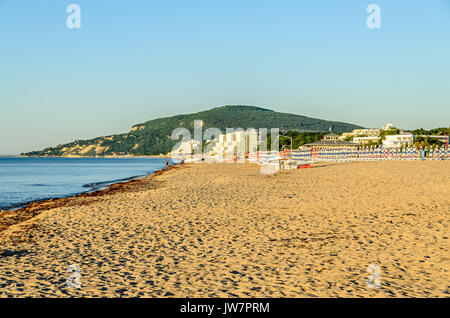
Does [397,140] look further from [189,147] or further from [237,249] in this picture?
[237,249]

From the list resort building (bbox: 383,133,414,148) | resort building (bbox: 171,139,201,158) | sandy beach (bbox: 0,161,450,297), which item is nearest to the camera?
sandy beach (bbox: 0,161,450,297)

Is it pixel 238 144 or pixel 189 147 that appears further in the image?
pixel 189 147

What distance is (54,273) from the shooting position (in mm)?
6836

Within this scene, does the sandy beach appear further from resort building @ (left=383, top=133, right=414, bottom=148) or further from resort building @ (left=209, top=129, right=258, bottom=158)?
resort building @ (left=209, top=129, right=258, bottom=158)

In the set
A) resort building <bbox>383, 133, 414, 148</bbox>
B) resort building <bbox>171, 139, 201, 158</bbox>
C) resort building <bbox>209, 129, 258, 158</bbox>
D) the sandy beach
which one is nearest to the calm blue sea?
the sandy beach

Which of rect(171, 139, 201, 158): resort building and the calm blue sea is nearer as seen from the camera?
the calm blue sea

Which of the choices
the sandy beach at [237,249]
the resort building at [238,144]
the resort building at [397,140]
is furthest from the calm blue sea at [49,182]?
the resort building at [397,140]

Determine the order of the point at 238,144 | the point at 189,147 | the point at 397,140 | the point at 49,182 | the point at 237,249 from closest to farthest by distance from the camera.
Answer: the point at 237,249, the point at 49,182, the point at 397,140, the point at 238,144, the point at 189,147

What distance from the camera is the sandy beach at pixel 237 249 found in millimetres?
6012

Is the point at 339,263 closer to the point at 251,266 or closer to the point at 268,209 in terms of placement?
the point at 251,266

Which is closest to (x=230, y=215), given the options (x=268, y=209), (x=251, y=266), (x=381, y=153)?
(x=268, y=209)

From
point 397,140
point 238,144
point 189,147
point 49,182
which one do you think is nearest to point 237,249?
point 49,182

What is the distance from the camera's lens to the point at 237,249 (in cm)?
834

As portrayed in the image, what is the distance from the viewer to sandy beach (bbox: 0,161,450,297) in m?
6.01
